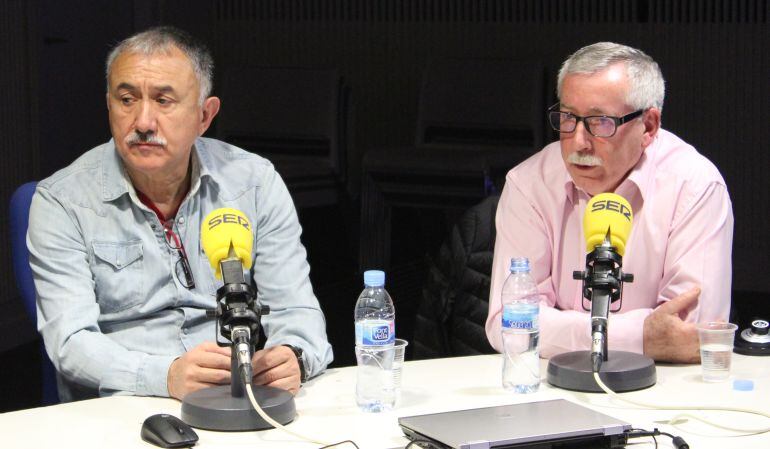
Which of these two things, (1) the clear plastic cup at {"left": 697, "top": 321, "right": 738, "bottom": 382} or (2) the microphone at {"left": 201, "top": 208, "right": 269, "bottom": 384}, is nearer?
(2) the microphone at {"left": 201, "top": 208, "right": 269, "bottom": 384}

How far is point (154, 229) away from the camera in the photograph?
8.46 feet

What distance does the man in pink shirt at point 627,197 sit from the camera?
259cm

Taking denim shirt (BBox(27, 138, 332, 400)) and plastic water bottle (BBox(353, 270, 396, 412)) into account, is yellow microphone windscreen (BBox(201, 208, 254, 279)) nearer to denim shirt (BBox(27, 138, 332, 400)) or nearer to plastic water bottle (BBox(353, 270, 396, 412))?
plastic water bottle (BBox(353, 270, 396, 412))

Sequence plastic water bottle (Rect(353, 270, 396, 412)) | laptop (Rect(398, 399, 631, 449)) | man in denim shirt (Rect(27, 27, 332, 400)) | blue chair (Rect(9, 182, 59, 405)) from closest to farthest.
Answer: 1. laptop (Rect(398, 399, 631, 449))
2. plastic water bottle (Rect(353, 270, 396, 412))
3. man in denim shirt (Rect(27, 27, 332, 400))
4. blue chair (Rect(9, 182, 59, 405))

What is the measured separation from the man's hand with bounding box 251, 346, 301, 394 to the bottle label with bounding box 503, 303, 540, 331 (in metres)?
0.42

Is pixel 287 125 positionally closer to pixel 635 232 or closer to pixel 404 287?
pixel 404 287

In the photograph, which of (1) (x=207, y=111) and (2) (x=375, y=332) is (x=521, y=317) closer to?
(2) (x=375, y=332)

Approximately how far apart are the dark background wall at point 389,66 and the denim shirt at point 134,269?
2.26 m

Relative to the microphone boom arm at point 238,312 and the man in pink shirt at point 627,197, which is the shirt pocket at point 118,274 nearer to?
the microphone boom arm at point 238,312

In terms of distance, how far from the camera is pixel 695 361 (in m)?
2.43

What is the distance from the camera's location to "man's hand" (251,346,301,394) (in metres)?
2.21

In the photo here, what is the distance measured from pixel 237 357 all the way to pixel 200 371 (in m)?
0.18

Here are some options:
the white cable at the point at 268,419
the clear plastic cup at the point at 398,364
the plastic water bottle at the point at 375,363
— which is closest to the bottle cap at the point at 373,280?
the plastic water bottle at the point at 375,363

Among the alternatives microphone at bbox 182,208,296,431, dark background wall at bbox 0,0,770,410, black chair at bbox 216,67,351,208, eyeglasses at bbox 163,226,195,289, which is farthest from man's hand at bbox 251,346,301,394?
black chair at bbox 216,67,351,208
